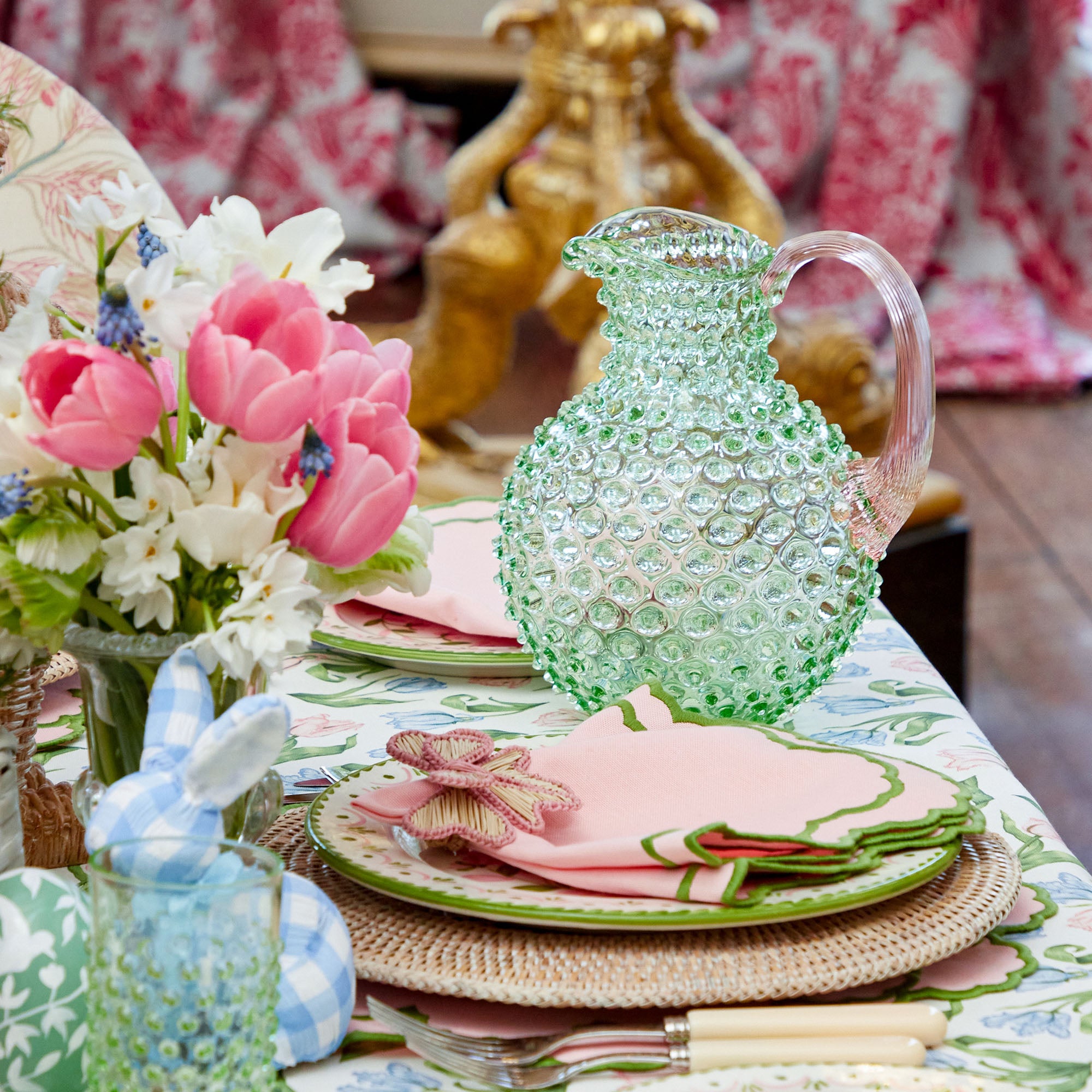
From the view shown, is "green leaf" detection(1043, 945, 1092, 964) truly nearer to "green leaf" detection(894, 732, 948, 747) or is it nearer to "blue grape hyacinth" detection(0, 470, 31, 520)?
"green leaf" detection(894, 732, 948, 747)

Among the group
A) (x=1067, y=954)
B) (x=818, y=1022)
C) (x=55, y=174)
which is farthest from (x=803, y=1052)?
(x=55, y=174)

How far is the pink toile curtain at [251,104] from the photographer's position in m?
3.34

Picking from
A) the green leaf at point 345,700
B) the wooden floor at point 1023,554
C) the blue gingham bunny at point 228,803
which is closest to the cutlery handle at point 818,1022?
the blue gingham bunny at point 228,803

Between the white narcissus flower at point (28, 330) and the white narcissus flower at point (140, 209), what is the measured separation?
2cm

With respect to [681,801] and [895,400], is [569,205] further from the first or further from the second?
[681,801]

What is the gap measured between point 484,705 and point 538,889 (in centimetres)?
24

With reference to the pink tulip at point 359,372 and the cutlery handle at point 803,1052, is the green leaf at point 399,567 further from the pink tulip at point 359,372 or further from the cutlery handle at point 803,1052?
the cutlery handle at point 803,1052

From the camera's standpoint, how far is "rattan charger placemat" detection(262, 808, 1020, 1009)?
0.44 meters

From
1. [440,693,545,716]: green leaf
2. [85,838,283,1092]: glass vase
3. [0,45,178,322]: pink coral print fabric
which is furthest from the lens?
[0,45,178,322]: pink coral print fabric

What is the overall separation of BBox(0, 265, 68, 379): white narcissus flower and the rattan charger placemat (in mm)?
193

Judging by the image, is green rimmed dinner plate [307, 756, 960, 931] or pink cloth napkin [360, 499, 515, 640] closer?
green rimmed dinner plate [307, 756, 960, 931]

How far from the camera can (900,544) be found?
5.82 feet

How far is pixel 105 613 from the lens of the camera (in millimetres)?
457

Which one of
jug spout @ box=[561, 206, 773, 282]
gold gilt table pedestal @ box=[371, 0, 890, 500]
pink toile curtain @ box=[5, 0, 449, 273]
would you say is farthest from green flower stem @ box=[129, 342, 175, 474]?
pink toile curtain @ box=[5, 0, 449, 273]
